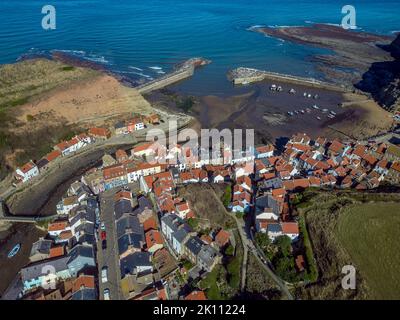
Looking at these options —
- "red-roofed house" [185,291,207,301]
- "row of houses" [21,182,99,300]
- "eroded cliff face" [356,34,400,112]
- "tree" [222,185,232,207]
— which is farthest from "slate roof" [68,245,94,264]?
"eroded cliff face" [356,34,400,112]

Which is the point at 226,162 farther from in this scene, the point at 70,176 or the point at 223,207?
the point at 70,176

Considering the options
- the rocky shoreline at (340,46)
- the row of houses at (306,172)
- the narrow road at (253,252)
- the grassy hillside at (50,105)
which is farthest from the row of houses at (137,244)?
the rocky shoreline at (340,46)

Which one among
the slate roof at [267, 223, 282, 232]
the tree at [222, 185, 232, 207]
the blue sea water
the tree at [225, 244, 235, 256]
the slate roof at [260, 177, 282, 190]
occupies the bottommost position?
the tree at [225, 244, 235, 256]

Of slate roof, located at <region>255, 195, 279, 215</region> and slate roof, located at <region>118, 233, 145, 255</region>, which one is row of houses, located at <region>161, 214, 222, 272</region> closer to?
slate roof, located at <region>118, 233, 145, 255</region>

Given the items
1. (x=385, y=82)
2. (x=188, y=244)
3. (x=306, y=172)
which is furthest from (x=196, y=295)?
(x=385, y=82)

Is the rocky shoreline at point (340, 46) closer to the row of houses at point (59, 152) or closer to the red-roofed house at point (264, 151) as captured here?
the red-roofed house at point (264, 151)
